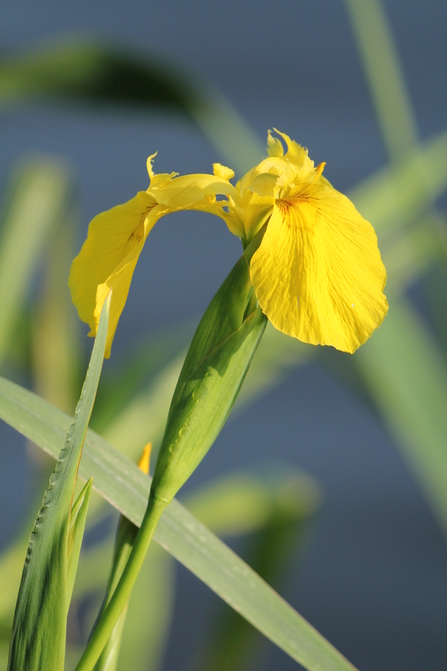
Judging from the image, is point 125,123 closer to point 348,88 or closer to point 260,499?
point 348,88

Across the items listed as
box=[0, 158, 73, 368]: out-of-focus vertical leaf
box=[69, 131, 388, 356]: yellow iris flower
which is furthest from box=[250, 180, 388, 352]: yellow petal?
box=[0, 158, 73, 368]: out-of-focus vertical leaf

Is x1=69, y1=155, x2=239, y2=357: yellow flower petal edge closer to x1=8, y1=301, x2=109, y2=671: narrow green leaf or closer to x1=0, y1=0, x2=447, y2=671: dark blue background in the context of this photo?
x1=8, y1=301, x2=109, y2=671: narrow green leaf

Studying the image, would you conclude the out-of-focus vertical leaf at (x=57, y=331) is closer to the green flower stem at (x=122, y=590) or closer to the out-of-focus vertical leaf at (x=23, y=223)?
the out-of-focus vertical leaf at (x=23, y=223)

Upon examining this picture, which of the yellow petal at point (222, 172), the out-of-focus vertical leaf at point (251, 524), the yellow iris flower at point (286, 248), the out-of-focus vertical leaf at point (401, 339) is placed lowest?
the out-of-focus vertical leaf at point (251, 524)

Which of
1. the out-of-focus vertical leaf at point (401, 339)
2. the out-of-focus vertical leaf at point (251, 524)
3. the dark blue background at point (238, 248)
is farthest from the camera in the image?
the dark blue background at point (238, 248)

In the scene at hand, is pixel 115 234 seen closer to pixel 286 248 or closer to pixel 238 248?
pixel 286 248

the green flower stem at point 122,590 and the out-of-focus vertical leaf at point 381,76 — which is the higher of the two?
the out-of-focus vertical leaf at point 381,76

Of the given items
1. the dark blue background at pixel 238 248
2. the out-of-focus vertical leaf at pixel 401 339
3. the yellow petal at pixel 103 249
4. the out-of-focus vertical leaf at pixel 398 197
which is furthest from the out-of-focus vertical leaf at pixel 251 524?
the dark blue background at pixel 238 248
